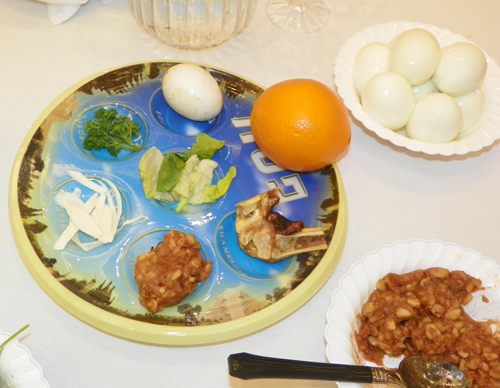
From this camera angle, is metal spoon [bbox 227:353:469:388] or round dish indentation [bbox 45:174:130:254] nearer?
metal spoon [bbox 227:353:469:388]

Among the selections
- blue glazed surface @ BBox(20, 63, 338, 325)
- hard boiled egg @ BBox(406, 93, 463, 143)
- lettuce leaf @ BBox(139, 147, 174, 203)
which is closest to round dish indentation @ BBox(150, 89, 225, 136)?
blue glazed surface @ BBox(20, 63, 338, 325)

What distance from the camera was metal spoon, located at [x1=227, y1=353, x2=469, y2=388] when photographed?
30.2 inches

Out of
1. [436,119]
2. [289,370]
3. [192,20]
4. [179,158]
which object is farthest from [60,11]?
[289,370]

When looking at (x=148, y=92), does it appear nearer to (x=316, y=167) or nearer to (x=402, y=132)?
(x=316, y=167)

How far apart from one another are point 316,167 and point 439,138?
1.01ft

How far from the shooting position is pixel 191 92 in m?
1.15

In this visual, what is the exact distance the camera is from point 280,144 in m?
1.07

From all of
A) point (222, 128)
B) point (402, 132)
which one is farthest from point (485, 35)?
point (222, 128)

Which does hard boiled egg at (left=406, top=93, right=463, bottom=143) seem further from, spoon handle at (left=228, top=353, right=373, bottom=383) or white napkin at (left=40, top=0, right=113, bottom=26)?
white napkin at (left=40, top=0, right=113, bottom=26)

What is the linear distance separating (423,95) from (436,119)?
0.10m

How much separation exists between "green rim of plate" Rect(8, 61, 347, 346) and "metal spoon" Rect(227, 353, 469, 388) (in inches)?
5.0

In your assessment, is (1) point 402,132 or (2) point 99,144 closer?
(2) point 99,144

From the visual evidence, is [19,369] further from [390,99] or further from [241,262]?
[390,99]

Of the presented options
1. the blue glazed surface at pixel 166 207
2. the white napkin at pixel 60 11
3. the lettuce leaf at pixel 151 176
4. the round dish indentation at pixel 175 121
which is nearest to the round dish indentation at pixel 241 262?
the blue glazed surface at pixel 166 207
